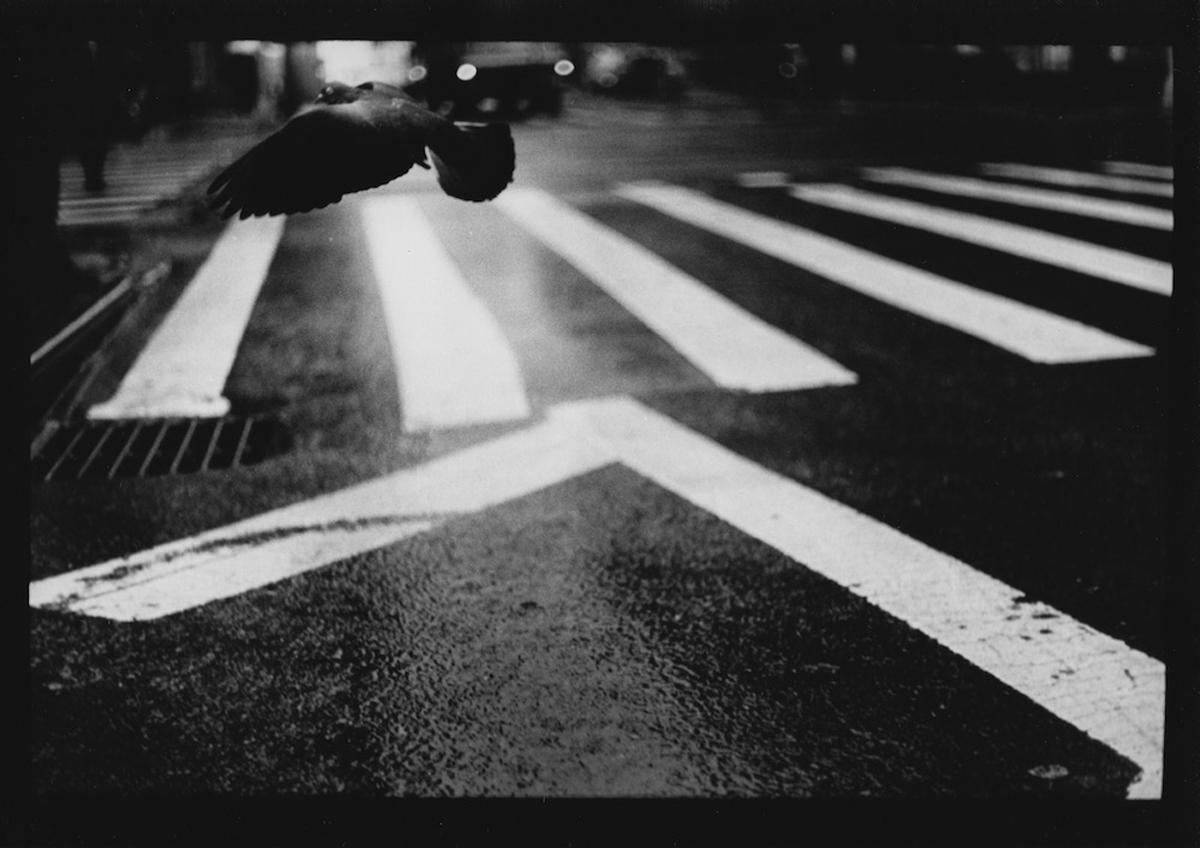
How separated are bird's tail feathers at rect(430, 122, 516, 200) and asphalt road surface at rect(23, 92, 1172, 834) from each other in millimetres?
1219

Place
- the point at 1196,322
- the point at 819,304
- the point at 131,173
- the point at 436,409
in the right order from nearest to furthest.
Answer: the point at 1196,322 → the point at 436,409 → the point at 819,304 → the point at 131,173

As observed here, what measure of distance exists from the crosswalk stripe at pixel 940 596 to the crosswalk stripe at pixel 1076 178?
25.6ft

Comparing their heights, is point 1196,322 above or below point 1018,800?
above

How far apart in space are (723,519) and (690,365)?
1961 millimetres

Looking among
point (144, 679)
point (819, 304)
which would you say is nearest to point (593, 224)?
point (819, 304)

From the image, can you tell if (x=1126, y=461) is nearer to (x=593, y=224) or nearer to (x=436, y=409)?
(x=436, y=409)

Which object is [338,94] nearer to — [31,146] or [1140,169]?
[31,146]

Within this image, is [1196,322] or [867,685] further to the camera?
[867,685]

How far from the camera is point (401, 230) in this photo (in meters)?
10.1

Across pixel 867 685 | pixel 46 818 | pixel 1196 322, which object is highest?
pixel 1196 322

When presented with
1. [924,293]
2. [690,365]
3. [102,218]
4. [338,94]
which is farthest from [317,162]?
[102,218]

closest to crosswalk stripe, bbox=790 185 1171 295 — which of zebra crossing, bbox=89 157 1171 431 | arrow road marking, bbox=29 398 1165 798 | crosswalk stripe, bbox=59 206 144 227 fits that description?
zebra crossing, bbox=89 157 1171 431

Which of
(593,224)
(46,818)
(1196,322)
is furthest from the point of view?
(593,224)

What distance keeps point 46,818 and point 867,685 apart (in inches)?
69.8
